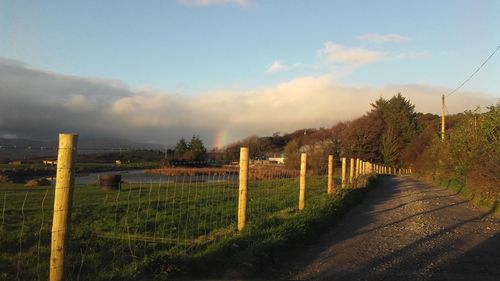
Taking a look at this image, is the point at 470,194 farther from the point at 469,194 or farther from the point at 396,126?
the point at 396,126

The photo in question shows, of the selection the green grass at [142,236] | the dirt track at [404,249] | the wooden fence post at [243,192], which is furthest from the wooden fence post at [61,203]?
the wooden fence post at [243,192]

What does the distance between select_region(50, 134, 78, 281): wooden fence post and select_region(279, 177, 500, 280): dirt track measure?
316 cm

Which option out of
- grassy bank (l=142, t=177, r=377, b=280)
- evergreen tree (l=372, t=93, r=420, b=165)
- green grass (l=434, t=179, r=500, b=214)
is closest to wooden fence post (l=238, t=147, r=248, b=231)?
grassy bank (l=142, t=177, r=377, b=280)

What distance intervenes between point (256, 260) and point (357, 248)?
7.45 ft

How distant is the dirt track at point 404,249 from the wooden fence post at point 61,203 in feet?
10.4

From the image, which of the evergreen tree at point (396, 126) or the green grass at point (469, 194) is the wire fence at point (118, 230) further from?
the evergreen tree at point (396, 126)

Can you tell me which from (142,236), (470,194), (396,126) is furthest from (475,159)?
(396,126)

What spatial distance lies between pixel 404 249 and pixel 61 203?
6022 mm

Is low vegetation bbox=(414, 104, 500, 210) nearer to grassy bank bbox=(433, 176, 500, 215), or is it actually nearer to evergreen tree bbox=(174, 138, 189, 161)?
grassy bank bbox=(433, 176, 500, 215)

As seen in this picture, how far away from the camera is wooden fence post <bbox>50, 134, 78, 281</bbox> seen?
478 cm

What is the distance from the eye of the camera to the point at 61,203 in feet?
15.8

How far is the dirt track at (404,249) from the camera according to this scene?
6824 millimetres

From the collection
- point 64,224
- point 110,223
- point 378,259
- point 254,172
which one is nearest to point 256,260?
point 378,259

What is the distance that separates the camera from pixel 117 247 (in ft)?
26.6
